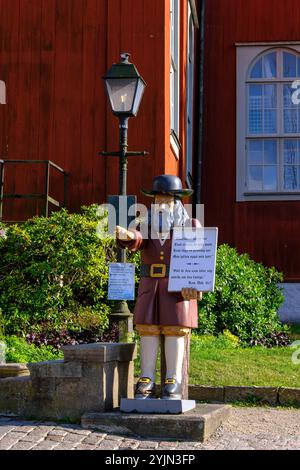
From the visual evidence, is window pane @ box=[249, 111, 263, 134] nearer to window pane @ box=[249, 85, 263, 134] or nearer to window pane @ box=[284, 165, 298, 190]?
window pane @ box=[249, 85, 263, 134]

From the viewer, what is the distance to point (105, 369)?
635cm

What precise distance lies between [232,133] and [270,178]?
114 cm

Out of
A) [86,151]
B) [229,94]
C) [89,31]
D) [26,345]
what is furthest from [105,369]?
[229,94]

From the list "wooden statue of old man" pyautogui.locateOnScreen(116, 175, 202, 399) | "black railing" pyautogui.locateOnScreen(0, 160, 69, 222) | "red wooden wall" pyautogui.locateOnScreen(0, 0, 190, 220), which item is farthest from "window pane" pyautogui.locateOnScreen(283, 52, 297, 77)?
"wooden statue of old man" pyautogui.locateOnScreen(116, 175, 202, 399)

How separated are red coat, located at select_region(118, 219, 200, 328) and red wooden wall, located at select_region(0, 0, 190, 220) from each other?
17.2 ft

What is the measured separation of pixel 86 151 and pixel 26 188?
1.06 m

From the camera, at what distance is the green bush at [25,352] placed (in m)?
7.93

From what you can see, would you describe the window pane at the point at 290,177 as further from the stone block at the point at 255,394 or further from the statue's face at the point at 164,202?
the statue's face at the point at 164,202

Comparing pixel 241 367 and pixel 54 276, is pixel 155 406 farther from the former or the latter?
pixel 54 276

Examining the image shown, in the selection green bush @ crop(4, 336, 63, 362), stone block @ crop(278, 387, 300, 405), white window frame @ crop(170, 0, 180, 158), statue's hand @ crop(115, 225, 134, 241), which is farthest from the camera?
white window frame @ crop(170, 0, 180, 158)

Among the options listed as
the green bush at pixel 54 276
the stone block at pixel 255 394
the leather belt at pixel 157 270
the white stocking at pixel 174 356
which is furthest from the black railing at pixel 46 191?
the white stocking at pixel 174 356

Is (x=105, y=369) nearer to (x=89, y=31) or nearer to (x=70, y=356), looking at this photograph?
(x=70, y=356)

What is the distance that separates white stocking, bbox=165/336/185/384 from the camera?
20.6 feet

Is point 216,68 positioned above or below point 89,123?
above
